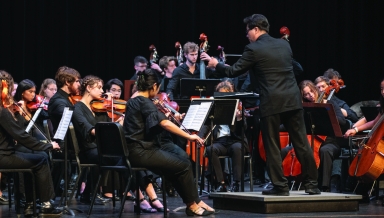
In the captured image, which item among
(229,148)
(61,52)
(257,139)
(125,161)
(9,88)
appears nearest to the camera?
(125,161)

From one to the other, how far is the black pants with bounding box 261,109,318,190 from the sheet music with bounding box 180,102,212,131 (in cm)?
60

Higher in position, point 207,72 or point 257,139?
point 207,72

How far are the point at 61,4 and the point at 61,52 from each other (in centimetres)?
68

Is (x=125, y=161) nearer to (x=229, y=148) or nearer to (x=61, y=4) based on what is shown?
(x=229, y=148)

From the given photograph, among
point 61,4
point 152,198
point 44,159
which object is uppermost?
point 61,4

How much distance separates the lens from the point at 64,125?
622 centimetres

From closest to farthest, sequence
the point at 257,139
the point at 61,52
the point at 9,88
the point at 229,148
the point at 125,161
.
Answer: the point at 125,161, the point at 9,88, the point at 229,148, the point at 257,139, the point at 61,52

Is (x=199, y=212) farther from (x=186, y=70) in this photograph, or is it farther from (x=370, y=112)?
(x=186, y=70)

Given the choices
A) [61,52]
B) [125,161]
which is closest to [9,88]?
[125,161]

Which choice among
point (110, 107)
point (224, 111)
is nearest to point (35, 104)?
point (110, 107)

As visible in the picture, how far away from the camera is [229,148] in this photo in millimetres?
7980

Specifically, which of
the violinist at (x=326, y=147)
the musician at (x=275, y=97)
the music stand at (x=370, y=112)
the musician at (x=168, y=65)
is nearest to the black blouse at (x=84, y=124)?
the musician at (x=275, y=97)

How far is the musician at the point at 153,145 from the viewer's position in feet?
18.8

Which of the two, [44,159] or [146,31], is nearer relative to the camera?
[44,159]
